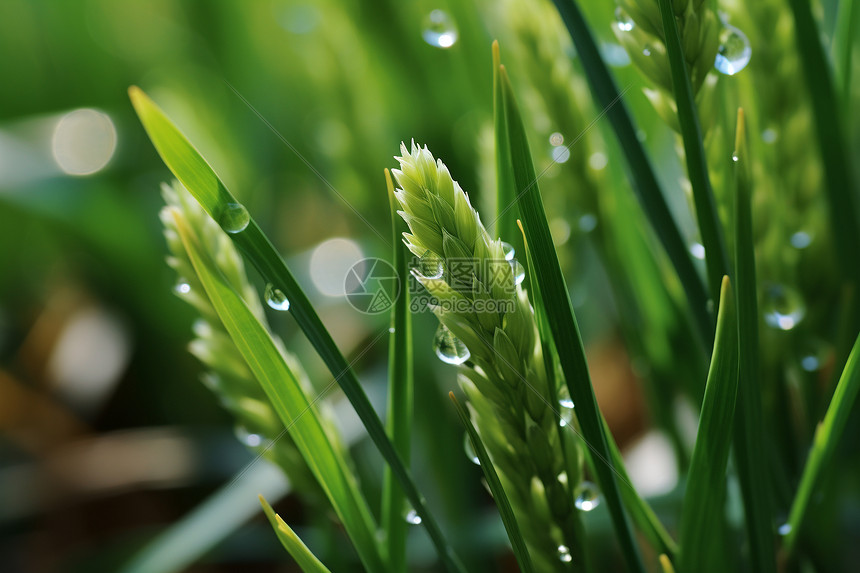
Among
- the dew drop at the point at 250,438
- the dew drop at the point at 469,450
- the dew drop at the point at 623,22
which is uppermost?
the dew drop at the point at 623,22

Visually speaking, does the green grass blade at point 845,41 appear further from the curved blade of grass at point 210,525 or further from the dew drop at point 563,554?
the curved blade of grass at point 210,525

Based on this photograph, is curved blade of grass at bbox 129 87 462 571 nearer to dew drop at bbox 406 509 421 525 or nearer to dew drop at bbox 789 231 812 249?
dew drop at bbox 406 509 421 525

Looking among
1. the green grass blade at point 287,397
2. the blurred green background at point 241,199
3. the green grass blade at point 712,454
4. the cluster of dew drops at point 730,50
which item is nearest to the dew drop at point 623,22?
the cluster of dew drops at point 730,50

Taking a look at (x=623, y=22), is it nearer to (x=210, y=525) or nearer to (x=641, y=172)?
(x=641, y=172)

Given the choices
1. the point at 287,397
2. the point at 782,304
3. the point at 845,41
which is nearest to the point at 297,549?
the point at 287,397

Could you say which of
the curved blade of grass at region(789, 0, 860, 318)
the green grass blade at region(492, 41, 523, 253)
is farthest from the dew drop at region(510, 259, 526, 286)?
the curved blade of grass at region(789, 0, 860, 318)

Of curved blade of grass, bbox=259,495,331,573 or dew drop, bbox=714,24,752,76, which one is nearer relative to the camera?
curved blade of grass, bbox=259,495,331,573
